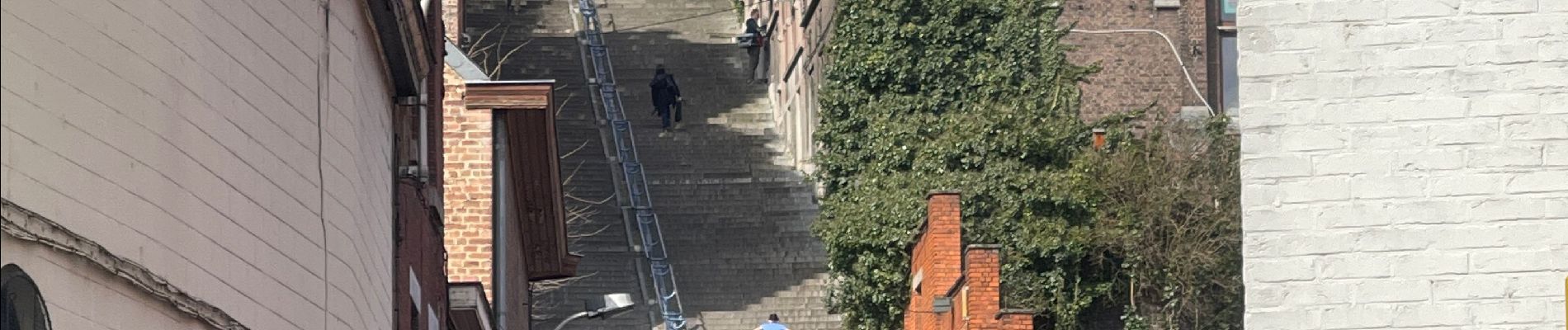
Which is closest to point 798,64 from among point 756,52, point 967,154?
point 756,52

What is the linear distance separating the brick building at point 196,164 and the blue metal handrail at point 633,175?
21948 millimetres

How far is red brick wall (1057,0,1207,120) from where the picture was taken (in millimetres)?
45125

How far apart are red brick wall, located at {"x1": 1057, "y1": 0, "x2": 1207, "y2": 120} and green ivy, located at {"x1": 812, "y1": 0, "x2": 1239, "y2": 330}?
4207 mm

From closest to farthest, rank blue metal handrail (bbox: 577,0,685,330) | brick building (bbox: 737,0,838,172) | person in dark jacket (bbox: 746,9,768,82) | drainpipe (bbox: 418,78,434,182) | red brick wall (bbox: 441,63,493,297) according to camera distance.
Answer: drainpipe (bbox: 418,78,434,182), red brick wall (bbox: 441,63,493,297), blue metal handrail (bbox: 577,0,685,330), brick building (bbox: 737,0,838,172), person in dark jacket (bbox: 746,9,768,82)

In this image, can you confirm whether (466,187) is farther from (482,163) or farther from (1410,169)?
(1410,169)

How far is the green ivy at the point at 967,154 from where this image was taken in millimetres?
35688

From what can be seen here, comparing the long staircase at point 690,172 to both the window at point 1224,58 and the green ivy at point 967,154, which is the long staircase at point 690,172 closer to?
the green ivy at point 967,154

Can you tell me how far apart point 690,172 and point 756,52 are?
32.5 feet

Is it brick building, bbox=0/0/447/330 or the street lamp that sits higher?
the street lamp

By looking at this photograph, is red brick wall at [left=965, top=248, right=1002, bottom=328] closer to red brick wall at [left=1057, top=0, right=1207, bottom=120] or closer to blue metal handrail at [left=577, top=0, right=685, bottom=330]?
blue metal handrail at [left=577, top=0, right=685, bottom=330]

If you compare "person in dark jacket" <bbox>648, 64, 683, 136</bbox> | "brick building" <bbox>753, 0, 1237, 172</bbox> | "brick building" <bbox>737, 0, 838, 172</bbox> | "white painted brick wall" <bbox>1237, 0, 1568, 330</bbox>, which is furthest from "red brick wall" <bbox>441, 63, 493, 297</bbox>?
"person in dark jacket" <bbox>648, 64, 683, 136</bbox>

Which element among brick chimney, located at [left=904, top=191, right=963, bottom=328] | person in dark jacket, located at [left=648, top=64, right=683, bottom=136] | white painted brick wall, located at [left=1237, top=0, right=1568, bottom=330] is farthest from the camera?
person in dark jacket, located at [left=648, top=64, right=683, bottom=136]

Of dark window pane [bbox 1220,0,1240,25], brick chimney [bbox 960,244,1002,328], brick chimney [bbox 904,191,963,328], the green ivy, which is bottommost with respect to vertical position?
brick chimney [bbox 960,244,1002,328]

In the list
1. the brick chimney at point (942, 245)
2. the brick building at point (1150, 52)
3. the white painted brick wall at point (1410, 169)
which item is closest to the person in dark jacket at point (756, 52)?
the brick building at point (1150, 52)
